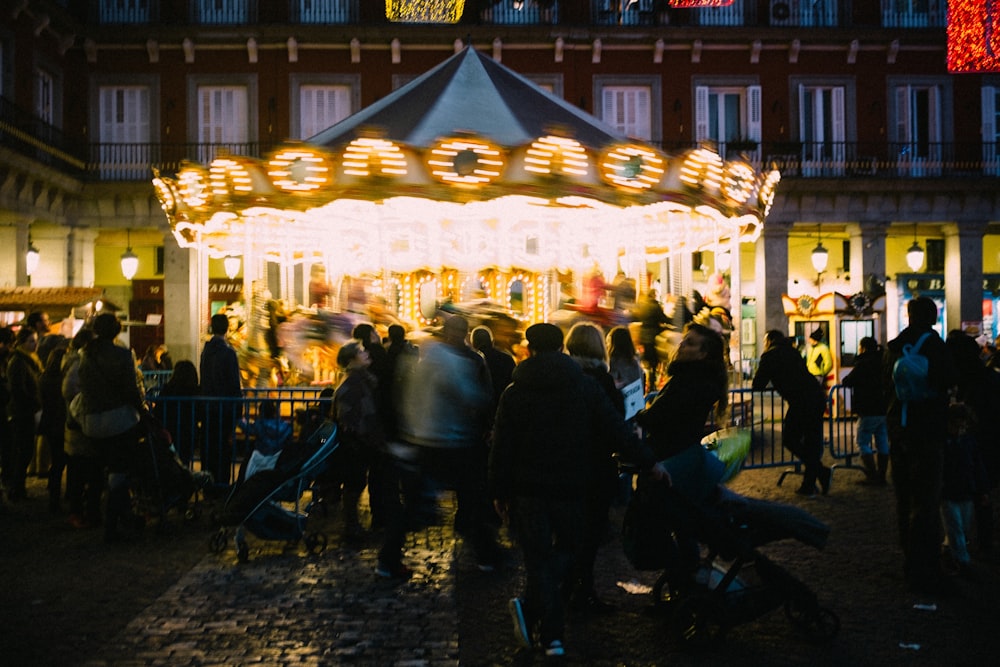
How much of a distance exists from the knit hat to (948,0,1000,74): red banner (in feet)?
34.8

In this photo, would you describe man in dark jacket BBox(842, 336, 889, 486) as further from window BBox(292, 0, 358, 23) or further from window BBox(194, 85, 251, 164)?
window BBox(194, 85, 251, 164)

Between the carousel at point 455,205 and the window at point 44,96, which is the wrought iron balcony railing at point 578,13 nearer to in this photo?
the window at point 44,96

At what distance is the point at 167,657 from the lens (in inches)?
181

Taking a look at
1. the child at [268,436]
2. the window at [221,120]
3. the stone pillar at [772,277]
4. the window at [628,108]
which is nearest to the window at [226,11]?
the window at [221,120]

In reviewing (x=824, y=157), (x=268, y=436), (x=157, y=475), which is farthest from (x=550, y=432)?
(x=824, y=157)

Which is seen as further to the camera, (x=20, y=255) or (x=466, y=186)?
(x=20, y=255)

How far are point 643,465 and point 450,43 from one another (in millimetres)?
19037

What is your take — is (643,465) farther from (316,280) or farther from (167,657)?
(316,280)

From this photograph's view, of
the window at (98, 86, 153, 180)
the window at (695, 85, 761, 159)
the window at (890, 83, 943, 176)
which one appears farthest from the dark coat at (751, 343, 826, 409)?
the window at (98, 86, 153, 180)

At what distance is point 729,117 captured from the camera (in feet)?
75.4

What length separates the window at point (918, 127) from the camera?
22922 mm

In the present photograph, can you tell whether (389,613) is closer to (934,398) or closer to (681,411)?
(681,411)

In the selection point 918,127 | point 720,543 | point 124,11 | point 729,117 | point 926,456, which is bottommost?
point 720,543

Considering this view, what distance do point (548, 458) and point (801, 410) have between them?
549 centimetres
